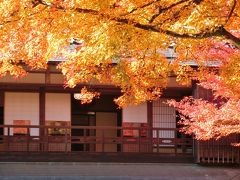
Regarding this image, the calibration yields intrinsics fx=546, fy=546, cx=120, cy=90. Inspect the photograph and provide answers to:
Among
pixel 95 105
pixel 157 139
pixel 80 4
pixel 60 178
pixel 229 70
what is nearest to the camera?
pixel 80 4

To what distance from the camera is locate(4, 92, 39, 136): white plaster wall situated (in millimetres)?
21281

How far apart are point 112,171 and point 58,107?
3900mm

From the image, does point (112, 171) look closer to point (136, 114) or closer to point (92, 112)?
point (136, 114)

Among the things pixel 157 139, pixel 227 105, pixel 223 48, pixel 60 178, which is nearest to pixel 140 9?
pixel 223 48

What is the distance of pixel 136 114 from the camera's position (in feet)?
72.7

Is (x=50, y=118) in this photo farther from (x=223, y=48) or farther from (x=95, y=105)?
(x=223, y=48)

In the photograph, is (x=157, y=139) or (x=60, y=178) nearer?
(x=60, y=178)

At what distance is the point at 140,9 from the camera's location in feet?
31.2

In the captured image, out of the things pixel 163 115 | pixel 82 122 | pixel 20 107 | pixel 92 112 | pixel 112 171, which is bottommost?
pixel 112 171

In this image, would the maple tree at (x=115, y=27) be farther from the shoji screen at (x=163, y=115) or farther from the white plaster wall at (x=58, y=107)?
the shoji screen at (x=163, y=115)

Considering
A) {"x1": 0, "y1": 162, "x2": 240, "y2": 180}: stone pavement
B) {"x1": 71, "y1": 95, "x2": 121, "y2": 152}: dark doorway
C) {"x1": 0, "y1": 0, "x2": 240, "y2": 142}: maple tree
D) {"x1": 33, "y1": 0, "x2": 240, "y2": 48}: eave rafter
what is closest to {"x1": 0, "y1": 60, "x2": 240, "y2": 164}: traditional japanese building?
{"x1": 0, "y1": 162, "x2": 240, "y2": 180}: stone pavement

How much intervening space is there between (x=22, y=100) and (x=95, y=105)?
3471 millimetres

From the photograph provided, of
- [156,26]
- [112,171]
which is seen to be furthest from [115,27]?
[112,171]

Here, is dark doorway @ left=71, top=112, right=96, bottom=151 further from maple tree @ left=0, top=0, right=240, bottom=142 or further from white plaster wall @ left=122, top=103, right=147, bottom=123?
maple tree @ left=0, top=0, right=240, bottom=142
